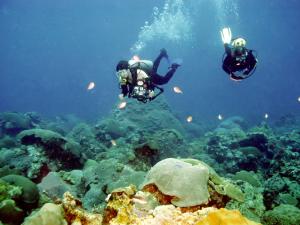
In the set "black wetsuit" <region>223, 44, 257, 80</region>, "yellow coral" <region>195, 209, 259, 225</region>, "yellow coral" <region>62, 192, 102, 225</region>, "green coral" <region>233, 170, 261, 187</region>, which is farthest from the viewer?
"green coral" <region>233, 170, 261, 187</region>

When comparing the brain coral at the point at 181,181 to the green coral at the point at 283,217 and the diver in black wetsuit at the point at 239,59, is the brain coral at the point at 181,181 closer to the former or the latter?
the green coral at the point at 283,217

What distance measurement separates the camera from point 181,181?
5383 millimetres

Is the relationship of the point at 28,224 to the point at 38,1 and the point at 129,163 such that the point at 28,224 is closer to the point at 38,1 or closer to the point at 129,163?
the point at 129,163

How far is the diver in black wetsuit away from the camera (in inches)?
333

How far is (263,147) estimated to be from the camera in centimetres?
1545

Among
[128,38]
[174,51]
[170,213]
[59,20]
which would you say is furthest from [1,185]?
[174,51]

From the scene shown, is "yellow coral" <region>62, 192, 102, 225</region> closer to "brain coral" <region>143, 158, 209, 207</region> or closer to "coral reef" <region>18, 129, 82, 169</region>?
"brain coral" <region>143, 158, 209, 207</region>

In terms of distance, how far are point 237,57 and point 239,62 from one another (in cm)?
15

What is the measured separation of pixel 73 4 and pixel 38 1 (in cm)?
1267

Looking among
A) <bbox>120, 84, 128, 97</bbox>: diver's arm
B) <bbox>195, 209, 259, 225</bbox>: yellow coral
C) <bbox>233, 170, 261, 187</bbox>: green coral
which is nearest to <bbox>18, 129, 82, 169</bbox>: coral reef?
<bbox>120, 84, 128, 97</bbox>: diver's arm

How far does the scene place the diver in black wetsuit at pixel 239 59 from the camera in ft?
27.8

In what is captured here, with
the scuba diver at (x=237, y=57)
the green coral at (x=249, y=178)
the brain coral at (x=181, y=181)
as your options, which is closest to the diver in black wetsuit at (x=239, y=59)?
the scuba diver at (x=237, y=57)

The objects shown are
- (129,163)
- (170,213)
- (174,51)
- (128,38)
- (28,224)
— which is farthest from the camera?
(174,51)

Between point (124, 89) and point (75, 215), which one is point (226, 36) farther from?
point (75, 215)
